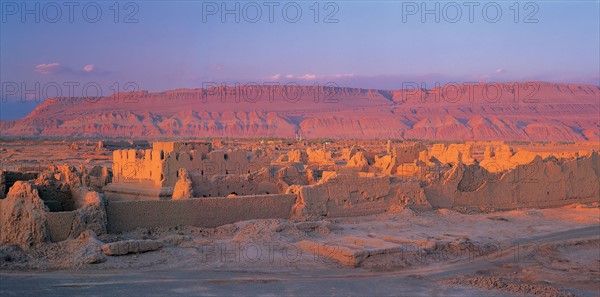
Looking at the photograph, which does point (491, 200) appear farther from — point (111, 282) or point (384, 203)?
point (111, 282)

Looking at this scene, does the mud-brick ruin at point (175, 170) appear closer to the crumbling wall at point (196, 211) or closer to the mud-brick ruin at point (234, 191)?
the mud-brick ruin at point (234, 191)

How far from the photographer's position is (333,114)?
121m

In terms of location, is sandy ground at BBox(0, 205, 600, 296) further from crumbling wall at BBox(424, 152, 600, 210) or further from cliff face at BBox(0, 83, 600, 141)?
cliff face at BBox(0, 83, 600, 141)

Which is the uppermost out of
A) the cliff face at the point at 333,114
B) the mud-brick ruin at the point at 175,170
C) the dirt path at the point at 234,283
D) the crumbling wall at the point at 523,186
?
the cliff face at the point at 333,114

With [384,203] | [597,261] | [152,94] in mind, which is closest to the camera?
[597,261]

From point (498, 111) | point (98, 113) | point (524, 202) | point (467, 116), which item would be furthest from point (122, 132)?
point (524, 202)

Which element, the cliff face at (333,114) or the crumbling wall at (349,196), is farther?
the cliff face at (333,114)

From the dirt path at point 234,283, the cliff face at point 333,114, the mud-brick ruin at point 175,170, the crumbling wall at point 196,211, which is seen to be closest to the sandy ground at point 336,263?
the dirt path at point 234,283

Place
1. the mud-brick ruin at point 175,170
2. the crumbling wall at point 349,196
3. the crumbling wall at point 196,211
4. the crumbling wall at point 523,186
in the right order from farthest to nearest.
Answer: the crumbling wall at point 523,186 → the crumbling wall at point 349,196 → the mud-brick ruin at point 175,170 → the crumbling wall at point 196,211

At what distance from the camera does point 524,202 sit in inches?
759

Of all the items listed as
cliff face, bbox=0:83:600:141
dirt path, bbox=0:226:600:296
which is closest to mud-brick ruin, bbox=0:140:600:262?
dirt path, bbox=0:226:600:296

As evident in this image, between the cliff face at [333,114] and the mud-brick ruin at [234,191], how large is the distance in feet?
273

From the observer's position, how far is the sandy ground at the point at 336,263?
373 inches

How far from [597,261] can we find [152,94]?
133m
